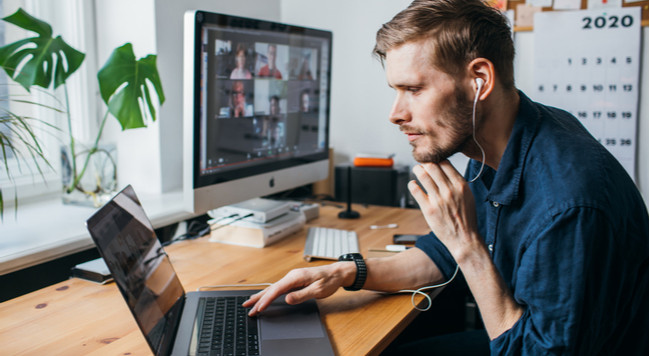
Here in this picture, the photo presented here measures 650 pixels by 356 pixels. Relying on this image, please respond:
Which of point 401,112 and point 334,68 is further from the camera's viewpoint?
point 334,68

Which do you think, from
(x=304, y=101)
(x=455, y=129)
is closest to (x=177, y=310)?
(x=455, y=129)

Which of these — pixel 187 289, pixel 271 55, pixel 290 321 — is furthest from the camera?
pixel 271 55

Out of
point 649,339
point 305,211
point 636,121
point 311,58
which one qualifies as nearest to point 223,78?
point 311,58

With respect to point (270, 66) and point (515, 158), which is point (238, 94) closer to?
point (270, 66)

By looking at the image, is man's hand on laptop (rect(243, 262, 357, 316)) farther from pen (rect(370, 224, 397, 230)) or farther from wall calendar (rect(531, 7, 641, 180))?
wall calendar (rect(531, 7, 641, 180))

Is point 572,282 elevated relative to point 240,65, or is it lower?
lower

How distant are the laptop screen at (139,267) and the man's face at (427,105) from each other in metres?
0.53

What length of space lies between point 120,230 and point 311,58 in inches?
38.1

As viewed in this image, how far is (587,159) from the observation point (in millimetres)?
913

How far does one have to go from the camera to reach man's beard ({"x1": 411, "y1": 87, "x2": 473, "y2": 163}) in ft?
3.38

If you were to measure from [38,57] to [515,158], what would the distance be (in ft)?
3.91

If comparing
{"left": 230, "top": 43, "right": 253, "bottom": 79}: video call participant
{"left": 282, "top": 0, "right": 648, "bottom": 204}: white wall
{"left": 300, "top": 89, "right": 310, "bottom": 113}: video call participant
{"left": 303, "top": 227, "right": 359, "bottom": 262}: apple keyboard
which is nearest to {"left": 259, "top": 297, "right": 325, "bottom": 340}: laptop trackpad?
{"left": 303, "top": 227, "right": 359, "bottom": 262}: apple keyboard

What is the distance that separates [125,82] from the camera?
4.89 feet

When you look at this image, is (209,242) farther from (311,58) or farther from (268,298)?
(311,58)
